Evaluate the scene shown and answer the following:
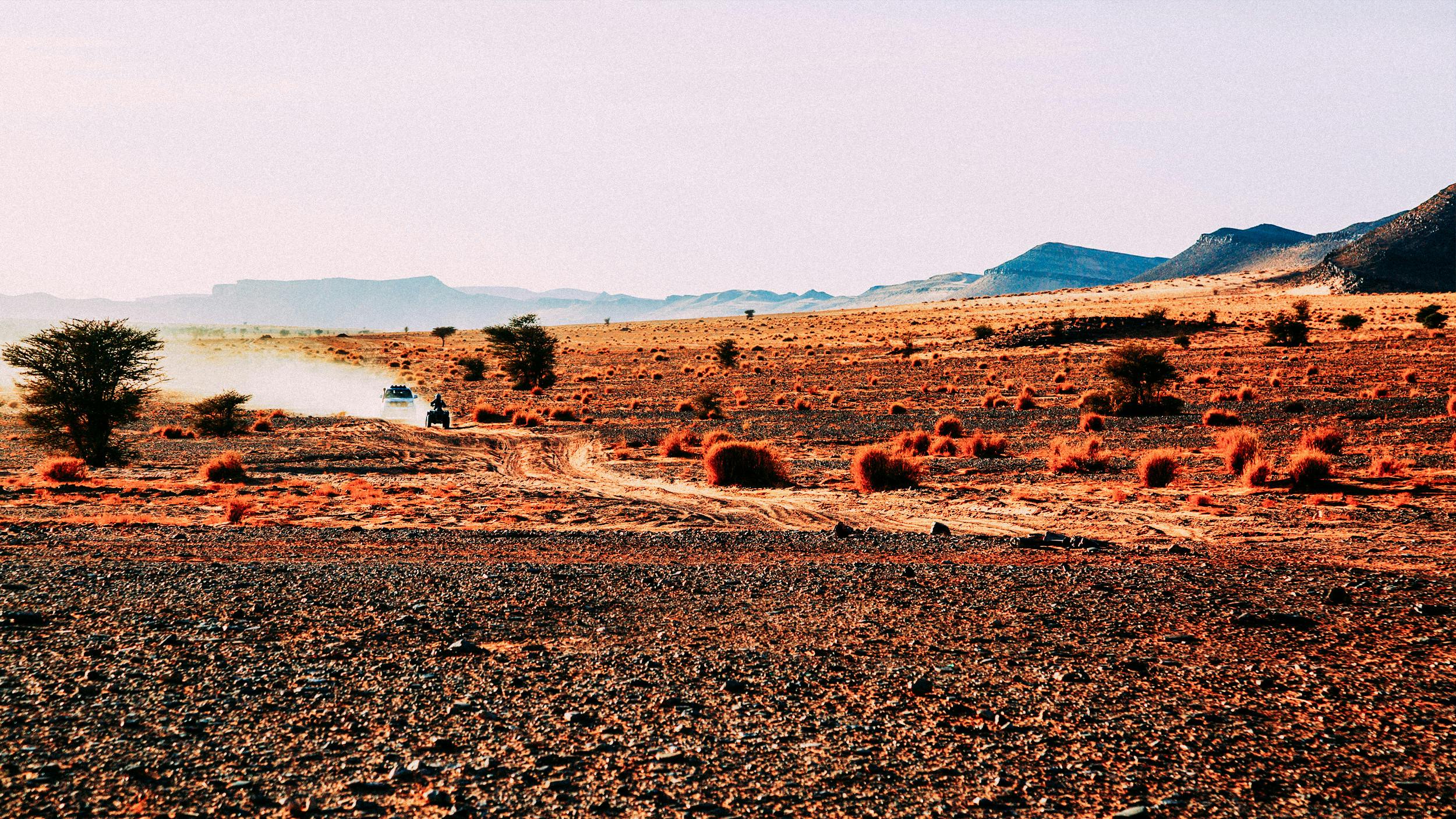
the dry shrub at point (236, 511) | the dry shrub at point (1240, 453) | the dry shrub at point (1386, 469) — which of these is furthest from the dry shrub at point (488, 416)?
the dry shrub at point (1386, 469)

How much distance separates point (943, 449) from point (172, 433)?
94.5ft

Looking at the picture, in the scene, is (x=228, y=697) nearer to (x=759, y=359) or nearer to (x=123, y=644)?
(x=123, y=644)

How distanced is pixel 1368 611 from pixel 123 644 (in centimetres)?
1087

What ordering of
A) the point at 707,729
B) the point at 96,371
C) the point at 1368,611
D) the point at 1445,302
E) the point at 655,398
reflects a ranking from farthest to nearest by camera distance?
1. the point at 1445,302
2. the point at 655,398
3. the point at 96,371
4. the point at 1368,611
5. the point at 707,729

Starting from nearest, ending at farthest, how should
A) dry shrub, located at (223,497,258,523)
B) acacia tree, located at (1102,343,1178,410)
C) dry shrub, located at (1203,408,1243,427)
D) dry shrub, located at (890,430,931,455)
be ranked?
1. dry shrub, located at (223,497,258,523)
2. dry shrub, located at (890,430,931,455)
3. dry shrub, located at (1203,408,1243,427)
4. acacia tree, located at (1102,343,1178,410)

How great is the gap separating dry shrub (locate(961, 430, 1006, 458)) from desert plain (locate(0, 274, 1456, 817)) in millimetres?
1788

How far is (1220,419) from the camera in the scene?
2886 cm

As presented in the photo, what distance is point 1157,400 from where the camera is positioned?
34.0 m

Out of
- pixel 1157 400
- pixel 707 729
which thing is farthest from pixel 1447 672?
pixel 1157 400

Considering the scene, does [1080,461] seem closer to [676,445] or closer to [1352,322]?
[676,445]

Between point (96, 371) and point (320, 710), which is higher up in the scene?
point (96, 371)

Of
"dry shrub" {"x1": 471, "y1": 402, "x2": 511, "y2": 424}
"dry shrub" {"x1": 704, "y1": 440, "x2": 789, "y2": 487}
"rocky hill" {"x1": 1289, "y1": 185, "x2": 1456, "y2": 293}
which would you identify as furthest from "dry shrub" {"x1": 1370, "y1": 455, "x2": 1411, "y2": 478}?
"rocky hill" {"x1": 1289, "y1": 185, "x2": 1456, "y2": 293}

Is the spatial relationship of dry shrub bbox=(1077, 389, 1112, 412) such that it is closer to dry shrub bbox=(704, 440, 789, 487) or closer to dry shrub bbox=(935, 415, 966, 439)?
dry shrub bbox=(935, 415, 966, 439)

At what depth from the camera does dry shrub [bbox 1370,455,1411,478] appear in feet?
58.3
